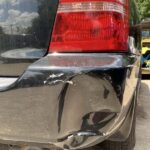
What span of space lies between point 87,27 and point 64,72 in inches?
13.4

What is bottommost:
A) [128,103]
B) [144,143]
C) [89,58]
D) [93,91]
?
[144,143]

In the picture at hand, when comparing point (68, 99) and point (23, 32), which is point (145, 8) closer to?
point (23, 32)

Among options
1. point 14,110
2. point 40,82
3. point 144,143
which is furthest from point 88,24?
point 144,143

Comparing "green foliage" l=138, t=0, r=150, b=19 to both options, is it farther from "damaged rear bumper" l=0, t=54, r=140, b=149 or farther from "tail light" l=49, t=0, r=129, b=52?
"damaged rear bumper" l=0, t=54, r=140, b=149

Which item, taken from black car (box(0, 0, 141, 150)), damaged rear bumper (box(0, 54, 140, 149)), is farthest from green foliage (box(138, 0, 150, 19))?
damaged rear bumper (box(0, 54, 140, 149))

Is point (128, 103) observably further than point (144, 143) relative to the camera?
No

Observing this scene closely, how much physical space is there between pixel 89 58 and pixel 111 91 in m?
0.22

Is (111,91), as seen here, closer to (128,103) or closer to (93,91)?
(93,91)

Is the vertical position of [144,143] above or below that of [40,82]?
below

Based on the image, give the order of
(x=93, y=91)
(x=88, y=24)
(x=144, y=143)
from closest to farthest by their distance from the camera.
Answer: (x=93, y=91) < (x=88, y=24) < (x=144, y=143)

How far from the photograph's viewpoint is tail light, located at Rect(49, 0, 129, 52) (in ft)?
6.56

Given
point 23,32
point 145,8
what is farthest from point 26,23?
point 145,8

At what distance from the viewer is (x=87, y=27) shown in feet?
6.56

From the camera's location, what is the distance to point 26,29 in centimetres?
207
